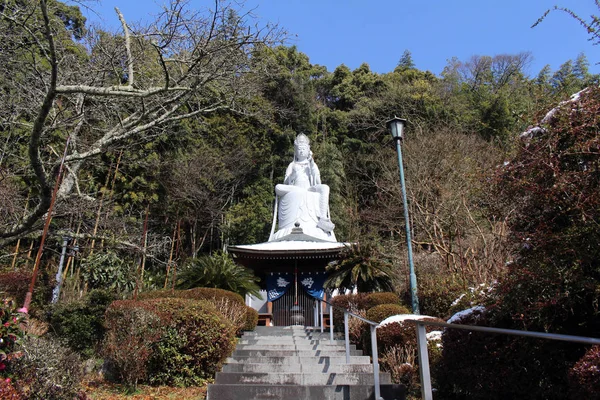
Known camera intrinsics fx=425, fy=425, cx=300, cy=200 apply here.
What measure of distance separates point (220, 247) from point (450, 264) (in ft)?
44.7

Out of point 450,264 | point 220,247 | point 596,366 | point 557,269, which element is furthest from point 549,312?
point 220,247

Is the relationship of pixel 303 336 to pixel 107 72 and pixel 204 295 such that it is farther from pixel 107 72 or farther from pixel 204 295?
pixel 107 72

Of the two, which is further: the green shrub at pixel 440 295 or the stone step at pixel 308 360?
the green shrub at pixel 440 295

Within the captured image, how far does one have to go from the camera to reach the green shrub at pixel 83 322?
28.6 feet

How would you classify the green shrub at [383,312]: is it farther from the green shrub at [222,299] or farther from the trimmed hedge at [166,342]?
the trimmed hedge at [166,342]

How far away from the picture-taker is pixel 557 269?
3.45 meters

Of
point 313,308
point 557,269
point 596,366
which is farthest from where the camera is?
point 313,308

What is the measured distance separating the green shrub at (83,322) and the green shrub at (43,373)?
505cm

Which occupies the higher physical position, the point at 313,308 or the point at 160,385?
the point at 313,308

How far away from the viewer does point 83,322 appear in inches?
347

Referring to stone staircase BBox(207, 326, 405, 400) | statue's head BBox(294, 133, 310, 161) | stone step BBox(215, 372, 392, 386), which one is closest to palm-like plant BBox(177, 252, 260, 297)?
stone staircase BBox(207, 326, 405, 400)

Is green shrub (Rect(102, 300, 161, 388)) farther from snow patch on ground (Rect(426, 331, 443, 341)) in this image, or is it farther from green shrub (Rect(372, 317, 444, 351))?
snow patch on ground (Rect(426, 331, 443, 341))

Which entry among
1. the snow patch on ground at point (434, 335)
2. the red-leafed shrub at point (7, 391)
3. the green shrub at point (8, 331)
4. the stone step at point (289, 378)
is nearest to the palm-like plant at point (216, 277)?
the stone step at point (289, 378)

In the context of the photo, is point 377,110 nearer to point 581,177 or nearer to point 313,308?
point 313,308
